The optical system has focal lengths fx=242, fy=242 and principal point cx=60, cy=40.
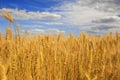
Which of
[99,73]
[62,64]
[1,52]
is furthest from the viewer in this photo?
[1,52]

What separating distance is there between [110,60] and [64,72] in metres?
0.63

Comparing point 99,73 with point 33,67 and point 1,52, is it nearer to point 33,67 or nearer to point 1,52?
point 33,67

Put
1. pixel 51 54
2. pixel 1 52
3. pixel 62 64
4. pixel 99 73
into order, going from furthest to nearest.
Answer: pixel 1 52 < pixel 51 54 < pixel 62 64 < pixel 99 73

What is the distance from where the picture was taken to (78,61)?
7.70 ft

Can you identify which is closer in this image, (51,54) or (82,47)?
(51,54)

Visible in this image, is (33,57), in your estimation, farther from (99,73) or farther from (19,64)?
(99,73)

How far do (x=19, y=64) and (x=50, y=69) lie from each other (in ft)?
0.96

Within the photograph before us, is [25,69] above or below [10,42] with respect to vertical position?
below

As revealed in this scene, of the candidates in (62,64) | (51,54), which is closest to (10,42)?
(51,54)

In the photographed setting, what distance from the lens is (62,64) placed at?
7.57ft

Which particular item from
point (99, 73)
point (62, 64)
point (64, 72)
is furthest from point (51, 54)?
point (99, 73)

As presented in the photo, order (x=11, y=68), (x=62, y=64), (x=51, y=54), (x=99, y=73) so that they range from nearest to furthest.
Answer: (x=11, y=68) → (x=99, y=73) → (x=62, y=64) → (x=51, y=54)

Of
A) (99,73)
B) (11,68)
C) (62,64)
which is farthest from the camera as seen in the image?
(62,64)

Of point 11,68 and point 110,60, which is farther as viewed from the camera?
point 110,60
